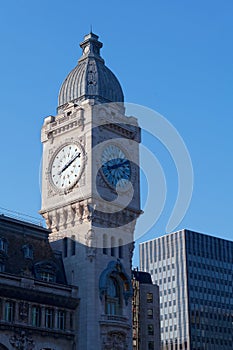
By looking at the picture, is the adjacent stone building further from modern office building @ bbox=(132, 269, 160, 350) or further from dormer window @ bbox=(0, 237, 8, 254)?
modern office building @ bbox=(132, 269, 160, 350)

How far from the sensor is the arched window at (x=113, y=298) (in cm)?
8950

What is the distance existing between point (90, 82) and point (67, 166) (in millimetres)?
13357

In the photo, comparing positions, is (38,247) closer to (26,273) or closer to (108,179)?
(26,273)

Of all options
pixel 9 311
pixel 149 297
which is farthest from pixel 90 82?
pixel 149 297

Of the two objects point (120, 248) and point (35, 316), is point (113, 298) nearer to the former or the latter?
point (120, 248)

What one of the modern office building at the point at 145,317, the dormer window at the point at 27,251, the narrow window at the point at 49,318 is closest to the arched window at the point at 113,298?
the narrow window at the point at 49,318

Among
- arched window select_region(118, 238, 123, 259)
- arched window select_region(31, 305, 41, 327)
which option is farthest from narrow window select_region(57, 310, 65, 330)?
arched window select_region(118, 238, 123, 259)

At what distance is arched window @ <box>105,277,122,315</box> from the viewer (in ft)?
294

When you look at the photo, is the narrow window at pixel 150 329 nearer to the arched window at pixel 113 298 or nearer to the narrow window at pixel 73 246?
the arched window at pixel 113 298

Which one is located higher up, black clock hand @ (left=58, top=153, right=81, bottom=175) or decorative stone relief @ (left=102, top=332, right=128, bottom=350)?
black clock hand @ (left=58, top=153, right=81, bottom=175)

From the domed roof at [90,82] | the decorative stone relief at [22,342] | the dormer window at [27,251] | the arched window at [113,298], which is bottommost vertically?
the decorative stone relief at [22,342]

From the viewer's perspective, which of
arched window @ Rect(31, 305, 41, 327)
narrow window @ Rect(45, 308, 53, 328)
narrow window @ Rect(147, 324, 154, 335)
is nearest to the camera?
arched window @ Rect(31, 305, 41, 327)

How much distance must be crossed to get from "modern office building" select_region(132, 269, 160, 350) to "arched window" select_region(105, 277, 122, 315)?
3379cm

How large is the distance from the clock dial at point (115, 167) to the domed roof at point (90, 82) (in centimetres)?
797
